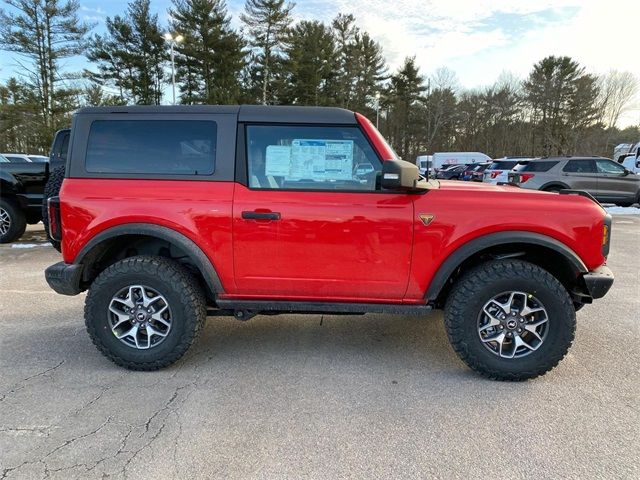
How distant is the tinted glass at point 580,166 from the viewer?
1262 cm

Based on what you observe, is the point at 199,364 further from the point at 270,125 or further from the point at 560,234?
the point at 560,234

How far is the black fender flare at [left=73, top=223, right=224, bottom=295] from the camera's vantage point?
10.00 ft

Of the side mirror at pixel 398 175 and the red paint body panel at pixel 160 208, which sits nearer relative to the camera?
the side mirror at pixel 398 175

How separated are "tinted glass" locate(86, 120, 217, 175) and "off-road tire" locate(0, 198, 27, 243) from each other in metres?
6.21

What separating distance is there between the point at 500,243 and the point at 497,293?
36cm

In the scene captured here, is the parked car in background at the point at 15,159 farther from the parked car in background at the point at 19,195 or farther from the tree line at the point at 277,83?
the tree line at the point at 277,83

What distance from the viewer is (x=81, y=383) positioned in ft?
9.95

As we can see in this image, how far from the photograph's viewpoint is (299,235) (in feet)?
9.88

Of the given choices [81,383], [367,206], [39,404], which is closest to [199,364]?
[81,383]

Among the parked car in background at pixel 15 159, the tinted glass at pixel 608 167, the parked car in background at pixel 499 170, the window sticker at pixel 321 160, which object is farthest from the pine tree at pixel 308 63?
the window sticker at pixel 321 160

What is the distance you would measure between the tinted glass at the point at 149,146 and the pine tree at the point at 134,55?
2985 cm

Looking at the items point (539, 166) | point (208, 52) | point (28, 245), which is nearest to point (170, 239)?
point (28, 245)

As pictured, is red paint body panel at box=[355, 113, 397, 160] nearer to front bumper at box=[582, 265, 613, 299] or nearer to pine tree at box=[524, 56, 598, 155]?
front bumper at box=[582, 265, 613, 299]

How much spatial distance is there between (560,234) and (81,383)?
3.59 m
